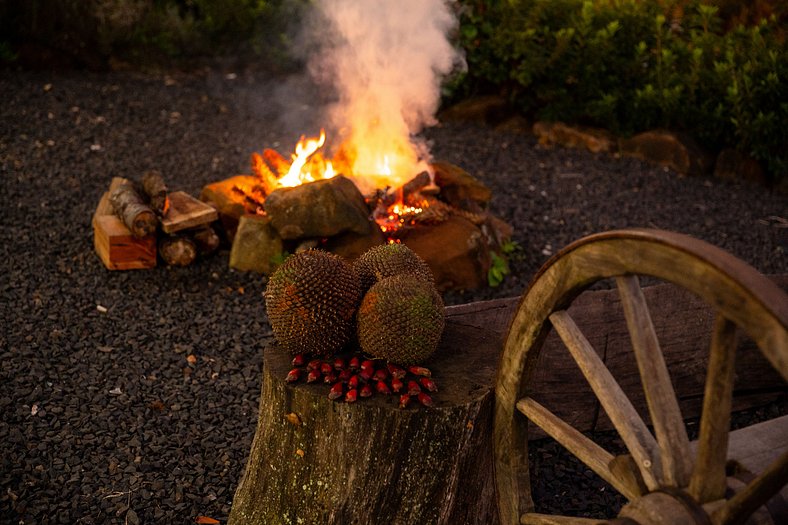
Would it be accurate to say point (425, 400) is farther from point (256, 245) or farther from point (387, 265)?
point (256, 245)

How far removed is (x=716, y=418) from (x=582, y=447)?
1.65 ft

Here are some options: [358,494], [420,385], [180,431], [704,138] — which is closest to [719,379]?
[420,385]

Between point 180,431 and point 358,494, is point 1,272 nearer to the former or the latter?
point 180,431

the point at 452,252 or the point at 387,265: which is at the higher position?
the point at 387,265

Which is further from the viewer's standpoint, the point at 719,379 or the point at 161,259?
the point at 161,259

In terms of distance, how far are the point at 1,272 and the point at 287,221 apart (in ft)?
5.93

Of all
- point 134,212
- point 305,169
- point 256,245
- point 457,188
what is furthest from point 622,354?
point 134,212

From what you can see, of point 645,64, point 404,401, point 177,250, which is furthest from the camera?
point 645,64

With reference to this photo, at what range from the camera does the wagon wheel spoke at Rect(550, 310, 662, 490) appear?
1802 mm

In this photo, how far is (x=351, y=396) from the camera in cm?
219

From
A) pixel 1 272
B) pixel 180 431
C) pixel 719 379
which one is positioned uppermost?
pixel 719 379

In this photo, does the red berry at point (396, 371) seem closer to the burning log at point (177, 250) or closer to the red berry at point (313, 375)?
the red berry at point (313, 375)

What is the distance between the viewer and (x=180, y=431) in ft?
10.9

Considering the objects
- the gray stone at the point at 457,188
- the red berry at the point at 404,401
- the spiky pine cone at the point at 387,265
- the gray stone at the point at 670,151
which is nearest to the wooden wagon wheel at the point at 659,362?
the red berry at the point at 404,401
